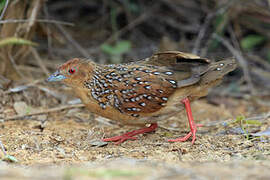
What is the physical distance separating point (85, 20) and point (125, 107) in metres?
4.65

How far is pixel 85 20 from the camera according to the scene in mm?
8555

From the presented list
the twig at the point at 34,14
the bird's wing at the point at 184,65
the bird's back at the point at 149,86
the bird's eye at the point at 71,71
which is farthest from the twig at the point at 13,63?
the bird's wing at the point at 184,65

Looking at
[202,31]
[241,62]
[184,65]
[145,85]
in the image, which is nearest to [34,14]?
[145,85]

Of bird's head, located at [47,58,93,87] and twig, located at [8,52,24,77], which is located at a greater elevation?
twig, located at [8,52,24,77]

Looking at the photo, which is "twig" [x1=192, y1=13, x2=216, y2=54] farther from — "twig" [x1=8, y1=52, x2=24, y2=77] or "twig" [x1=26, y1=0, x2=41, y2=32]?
"twig" [x1=8, y1=52, x2=24, y2=77]

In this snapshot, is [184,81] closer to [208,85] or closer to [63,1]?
[208,85]

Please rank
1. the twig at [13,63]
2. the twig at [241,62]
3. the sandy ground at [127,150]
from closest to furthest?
1. the sandy ground at [127,150]
2. the twig at [13,63]
3. the twig at [241,62]

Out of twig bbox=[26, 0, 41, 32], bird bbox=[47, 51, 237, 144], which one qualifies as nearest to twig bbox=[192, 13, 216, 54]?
bird bbox=[47, 51, 237, 144]

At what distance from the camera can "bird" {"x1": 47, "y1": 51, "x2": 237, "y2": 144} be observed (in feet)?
14.5

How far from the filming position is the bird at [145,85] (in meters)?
4.41

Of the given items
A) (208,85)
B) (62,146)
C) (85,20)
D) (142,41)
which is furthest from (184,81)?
(85,20)

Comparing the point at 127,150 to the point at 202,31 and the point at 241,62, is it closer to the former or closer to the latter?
the point at 241,62

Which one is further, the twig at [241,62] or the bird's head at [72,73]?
the twig at [241,62]

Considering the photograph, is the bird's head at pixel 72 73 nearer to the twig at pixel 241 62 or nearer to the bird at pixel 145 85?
the bird at pixel 145 85
